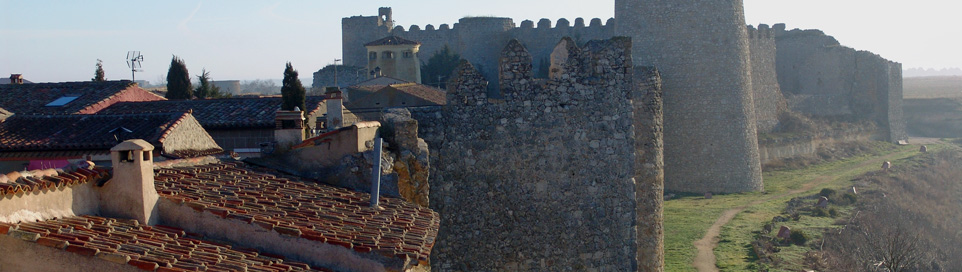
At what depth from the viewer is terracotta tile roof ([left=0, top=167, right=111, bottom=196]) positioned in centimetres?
593

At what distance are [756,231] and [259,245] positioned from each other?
1939cm

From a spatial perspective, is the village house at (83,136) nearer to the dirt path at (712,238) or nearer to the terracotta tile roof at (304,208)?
the terracotta tile roof at (304,208)

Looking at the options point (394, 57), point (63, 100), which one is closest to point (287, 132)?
point (63, 100)

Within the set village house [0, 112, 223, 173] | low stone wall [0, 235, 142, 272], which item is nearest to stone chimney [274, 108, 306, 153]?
village house [0, 112, 223, 173]

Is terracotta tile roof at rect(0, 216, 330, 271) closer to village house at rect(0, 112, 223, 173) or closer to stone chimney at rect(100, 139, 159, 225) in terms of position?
stone chimney at rect(100, 139, 159, 225)

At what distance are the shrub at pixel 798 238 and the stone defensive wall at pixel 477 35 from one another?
26.1 meters

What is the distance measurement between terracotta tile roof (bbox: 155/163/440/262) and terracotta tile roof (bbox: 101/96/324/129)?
29.6 ft

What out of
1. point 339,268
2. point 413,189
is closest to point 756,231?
point 413,189

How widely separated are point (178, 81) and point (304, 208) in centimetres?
2353

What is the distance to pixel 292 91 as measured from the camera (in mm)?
23016

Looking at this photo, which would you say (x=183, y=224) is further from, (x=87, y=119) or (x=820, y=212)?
(x=820, y=212)

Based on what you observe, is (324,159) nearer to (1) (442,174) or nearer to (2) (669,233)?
(1) (442,174)

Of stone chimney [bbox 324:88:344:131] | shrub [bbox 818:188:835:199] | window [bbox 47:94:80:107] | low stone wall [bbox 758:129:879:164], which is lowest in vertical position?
shrub [bbox 818:188:835:199]

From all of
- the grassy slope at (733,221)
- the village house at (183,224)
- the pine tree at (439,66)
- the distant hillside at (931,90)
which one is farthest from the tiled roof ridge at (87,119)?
the distant hillside at (931,90)
